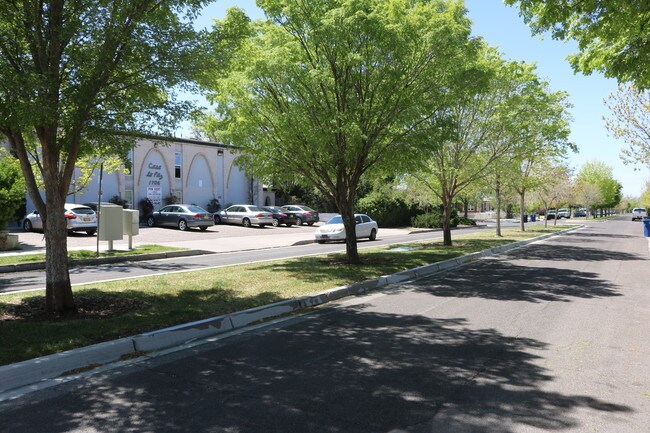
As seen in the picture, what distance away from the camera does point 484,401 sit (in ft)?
13.1

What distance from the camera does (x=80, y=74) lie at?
21.2 feet

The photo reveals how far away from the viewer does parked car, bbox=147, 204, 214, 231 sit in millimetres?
26828

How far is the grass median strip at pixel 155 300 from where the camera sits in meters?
5.57

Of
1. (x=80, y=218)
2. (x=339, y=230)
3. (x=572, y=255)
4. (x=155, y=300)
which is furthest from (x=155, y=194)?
(x=155, y=300)

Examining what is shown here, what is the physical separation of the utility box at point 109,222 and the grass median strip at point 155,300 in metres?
5.25

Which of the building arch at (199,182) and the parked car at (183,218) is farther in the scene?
the building arch at (199,182)

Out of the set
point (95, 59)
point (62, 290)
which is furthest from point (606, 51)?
point (62, 290)

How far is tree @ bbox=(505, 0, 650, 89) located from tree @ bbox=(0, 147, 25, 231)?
16.0 meters

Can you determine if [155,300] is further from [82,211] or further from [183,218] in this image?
[183,218]

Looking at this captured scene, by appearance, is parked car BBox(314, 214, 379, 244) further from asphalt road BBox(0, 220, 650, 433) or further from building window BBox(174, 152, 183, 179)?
building window BBox(174, 152, 183, 179)

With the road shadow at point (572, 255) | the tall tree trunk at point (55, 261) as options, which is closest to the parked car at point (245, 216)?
the road shadow at point (572, 255)

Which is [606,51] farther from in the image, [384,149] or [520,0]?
[384,149]

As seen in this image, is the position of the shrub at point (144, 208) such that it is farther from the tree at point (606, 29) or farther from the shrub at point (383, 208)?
the tree at point (606, 29)

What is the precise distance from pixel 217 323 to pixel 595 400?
14.9ft
